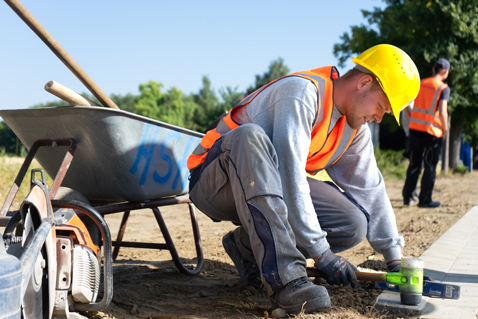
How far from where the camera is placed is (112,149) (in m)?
2.44

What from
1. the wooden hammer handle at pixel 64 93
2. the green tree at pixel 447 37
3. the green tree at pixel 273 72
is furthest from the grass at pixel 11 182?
the green tree at pixel 273 72

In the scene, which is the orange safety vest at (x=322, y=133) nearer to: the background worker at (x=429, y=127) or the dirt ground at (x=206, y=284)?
the dirt ground at (x=206, y=284)

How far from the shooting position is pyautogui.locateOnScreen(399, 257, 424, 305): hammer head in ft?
6.27

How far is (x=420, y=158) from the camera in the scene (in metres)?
6.17

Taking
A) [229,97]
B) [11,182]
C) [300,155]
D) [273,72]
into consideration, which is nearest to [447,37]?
[11,182]

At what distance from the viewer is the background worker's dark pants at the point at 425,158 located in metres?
6.01

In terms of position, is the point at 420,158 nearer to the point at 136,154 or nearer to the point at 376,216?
the point at 376,216

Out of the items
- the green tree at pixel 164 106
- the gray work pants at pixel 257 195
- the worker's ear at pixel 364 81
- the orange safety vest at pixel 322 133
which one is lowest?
the gray work pants at pixel 257 195

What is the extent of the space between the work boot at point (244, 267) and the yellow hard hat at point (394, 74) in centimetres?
117

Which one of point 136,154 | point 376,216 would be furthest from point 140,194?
point 376,216

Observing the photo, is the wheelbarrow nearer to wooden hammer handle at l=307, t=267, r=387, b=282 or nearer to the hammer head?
wooden hammer handle at l=307, t=267, r=387, b=282

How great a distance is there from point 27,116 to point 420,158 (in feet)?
17.6

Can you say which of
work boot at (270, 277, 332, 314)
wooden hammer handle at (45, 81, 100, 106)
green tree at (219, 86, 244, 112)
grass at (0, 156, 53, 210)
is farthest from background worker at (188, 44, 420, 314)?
green tree at (219, 86, 244, 112)

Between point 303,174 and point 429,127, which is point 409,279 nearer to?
point 303,174
